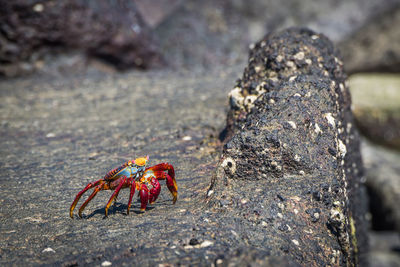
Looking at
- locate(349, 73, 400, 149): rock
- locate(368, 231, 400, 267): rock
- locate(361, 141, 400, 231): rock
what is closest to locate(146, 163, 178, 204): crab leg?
locate(368, 231, 400, 267): rock

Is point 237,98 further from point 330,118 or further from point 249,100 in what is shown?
point 330,118

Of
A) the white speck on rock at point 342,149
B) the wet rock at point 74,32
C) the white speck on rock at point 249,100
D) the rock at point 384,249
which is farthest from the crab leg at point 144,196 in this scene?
the wet rock at point 74,32

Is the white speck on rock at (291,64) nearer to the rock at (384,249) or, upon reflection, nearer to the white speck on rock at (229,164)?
the white speck on rock at (229,164)

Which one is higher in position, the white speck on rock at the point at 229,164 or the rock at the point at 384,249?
the white speck on rock at the point at 229,164

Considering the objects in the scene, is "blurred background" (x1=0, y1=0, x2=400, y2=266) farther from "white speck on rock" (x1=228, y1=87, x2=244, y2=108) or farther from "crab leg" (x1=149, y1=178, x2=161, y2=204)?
"crab leg" (x1=149, y1=178, x2=161, y2=204)

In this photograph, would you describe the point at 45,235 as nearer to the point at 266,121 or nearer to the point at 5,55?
the point at 266,121

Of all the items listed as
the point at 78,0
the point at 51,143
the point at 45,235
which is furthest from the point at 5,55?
the point at 45,235

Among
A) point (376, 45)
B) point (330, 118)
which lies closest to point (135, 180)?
point (330, 118)
